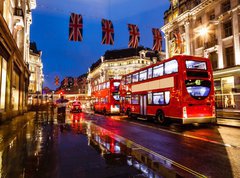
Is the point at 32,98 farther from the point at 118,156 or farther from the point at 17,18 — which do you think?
the point at 118,156

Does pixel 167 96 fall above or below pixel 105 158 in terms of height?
above

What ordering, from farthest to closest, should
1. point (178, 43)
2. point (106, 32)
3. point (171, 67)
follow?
point (178, 43)
point (106, 32)
point (171, 67)

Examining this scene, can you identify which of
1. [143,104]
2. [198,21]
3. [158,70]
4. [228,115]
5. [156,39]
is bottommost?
[228,115]

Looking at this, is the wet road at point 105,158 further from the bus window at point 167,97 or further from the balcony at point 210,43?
the balcony at point 210,43

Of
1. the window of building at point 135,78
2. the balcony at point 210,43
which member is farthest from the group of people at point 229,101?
the balcony at point 210,43

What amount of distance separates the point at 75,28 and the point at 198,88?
11056mm

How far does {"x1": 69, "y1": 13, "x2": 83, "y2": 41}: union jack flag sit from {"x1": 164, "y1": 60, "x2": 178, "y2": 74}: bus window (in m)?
7.63

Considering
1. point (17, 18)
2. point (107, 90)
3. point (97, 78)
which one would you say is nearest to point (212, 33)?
point (107, 90)

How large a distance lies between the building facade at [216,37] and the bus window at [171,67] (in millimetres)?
7729

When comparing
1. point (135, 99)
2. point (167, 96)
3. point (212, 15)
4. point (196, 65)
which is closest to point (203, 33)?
point (212, 15)

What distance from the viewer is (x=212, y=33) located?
29266mm

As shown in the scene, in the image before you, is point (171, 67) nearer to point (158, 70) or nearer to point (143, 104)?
point (158, 70)

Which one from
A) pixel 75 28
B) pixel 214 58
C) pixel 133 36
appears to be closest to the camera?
pixel 75 28

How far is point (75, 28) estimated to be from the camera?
17500 mm
